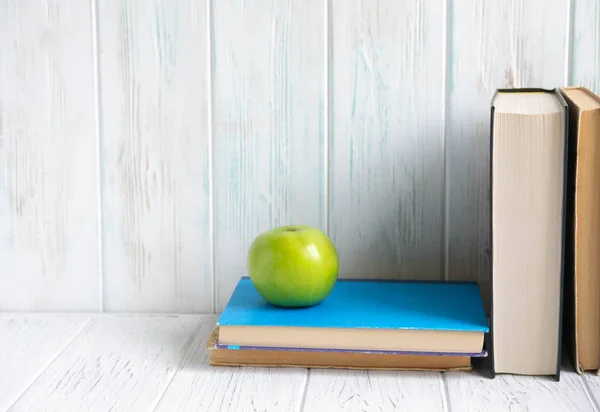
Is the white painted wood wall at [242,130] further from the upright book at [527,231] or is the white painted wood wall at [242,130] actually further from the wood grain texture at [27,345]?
the upright book at [527,231]

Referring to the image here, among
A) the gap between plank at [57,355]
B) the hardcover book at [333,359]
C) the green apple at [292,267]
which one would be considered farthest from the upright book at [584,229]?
the gap between plank at [57,355]

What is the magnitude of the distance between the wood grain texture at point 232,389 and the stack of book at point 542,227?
212 mm

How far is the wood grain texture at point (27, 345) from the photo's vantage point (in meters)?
0.79

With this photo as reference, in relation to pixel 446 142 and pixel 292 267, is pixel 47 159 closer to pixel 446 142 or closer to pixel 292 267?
pixel 292 267

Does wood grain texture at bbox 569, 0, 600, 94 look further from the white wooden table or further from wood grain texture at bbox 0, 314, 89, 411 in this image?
wood grain texture at bbox 0, 314, 89, 411

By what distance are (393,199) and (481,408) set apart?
33 centimetres

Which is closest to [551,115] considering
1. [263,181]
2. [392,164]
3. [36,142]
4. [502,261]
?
[502,261]

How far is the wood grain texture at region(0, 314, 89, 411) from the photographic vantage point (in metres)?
0.79

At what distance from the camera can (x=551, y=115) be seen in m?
0.74

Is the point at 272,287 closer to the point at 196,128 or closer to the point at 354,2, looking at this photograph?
the point at 196,128

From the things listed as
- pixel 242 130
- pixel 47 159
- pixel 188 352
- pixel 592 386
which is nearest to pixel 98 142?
pixel 47 159

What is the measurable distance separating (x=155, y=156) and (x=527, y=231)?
48 centimetres

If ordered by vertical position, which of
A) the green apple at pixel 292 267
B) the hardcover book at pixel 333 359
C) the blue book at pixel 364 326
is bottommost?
the hardcover book at pixel 333 359

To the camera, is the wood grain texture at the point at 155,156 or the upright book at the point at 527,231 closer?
the upright book at the point at 527,231
